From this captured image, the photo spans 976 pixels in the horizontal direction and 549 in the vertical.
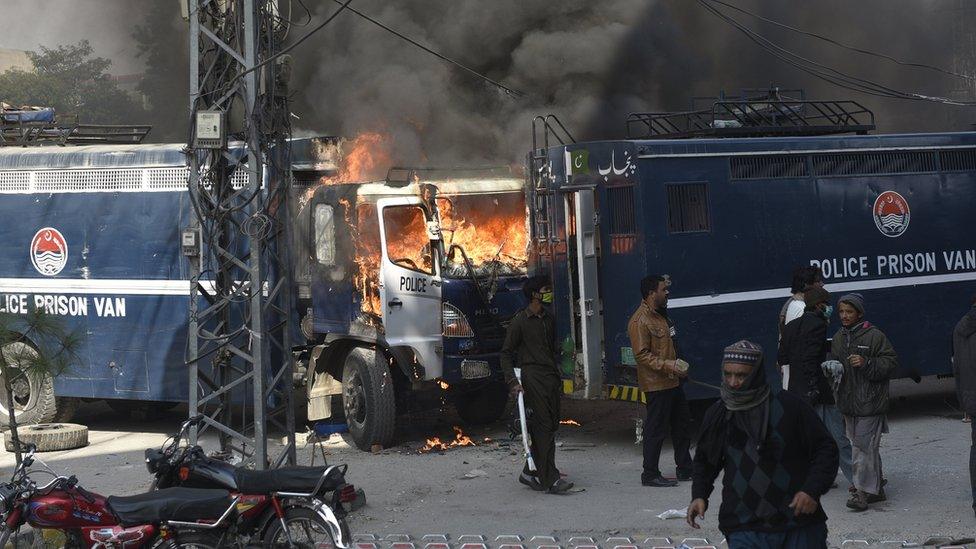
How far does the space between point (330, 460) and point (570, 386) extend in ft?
7.71

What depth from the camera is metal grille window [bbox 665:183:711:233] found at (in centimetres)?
1075

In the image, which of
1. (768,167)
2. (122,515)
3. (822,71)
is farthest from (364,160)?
(822,71)

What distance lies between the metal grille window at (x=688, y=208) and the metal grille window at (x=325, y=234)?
3.27m

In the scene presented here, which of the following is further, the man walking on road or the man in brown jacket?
the man in brown jacket

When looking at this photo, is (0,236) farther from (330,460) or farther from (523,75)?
(523,75)

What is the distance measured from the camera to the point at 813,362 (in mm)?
8422

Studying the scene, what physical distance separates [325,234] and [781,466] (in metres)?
7.72

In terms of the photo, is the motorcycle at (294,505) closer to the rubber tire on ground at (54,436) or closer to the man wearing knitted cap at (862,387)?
the man wearing knitted cap at (862,387)

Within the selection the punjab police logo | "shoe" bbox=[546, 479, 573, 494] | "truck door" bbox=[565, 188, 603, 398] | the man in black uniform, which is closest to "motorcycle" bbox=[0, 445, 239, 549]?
the man in black uniform

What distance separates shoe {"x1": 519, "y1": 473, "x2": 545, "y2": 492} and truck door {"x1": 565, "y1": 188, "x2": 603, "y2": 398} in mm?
1366

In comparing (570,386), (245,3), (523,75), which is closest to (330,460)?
(570,386)

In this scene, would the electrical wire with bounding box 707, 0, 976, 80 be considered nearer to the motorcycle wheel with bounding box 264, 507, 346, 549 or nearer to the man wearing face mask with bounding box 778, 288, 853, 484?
the man wearing face mask with bounding box 778, 288, 853, 484

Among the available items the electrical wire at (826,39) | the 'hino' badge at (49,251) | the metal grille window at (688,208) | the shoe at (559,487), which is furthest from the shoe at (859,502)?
the electrical wire at (826,39)

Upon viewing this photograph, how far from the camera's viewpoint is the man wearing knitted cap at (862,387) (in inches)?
315
